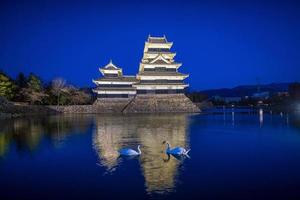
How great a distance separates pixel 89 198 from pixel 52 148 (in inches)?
349

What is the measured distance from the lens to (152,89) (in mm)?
57031

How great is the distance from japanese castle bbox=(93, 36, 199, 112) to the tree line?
677cm

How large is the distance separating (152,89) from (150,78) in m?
1.87

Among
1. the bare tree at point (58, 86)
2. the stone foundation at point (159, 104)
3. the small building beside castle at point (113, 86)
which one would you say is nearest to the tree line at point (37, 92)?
the bare tree at point (58, 86)

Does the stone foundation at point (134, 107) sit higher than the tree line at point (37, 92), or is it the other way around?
the tree line at point (37, 92)

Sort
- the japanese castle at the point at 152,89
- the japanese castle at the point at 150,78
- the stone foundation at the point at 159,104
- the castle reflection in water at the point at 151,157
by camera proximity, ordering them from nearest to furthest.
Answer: the castle reflection in water at the point at 151,157, the stone foundation at the point at 159,104, the japanese castle at the point at 152,89, the japanese castle at the point at 150,78

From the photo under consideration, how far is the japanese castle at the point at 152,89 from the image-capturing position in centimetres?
5616

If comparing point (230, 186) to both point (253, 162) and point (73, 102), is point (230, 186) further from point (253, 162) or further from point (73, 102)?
point (73, 102)

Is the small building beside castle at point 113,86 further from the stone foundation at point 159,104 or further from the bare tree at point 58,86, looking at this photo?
the bare tree at point 58,86

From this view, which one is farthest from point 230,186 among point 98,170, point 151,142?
point 151,142

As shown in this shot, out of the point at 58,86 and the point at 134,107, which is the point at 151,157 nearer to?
the point at 134,107

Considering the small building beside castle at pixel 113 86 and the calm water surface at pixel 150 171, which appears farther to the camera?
the small building beside castle at pixel 113 86

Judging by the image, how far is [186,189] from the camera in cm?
879

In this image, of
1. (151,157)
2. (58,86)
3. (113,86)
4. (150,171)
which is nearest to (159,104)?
(113,86)
